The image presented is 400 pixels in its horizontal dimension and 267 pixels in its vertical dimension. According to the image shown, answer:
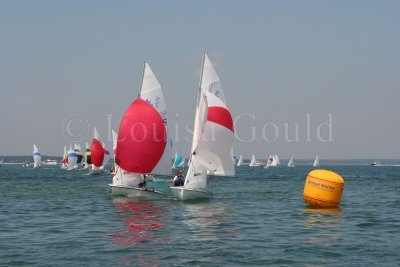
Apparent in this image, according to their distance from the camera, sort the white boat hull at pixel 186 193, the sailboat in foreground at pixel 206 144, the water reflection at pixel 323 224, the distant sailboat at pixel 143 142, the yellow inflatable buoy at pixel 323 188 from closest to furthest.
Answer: the water reflection at pixel 323 224 → the yellow inflatable buoy at pixel 323 188 → the white boat hull at pixel 186 193 → the sailboat in foreground at pixel 206 144 → the distant sailboat at pixel 143 142

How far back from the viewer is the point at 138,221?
2748 centimetres

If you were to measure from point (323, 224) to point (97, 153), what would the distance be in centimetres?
7216

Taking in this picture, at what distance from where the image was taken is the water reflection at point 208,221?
23344mm

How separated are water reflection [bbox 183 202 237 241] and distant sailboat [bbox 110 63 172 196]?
5.92 metres

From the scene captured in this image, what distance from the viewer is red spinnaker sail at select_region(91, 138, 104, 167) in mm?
93125

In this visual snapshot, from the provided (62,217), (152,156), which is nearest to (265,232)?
(62,217)

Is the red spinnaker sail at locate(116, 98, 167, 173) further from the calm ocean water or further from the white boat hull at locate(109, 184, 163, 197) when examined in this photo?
the calm ocean water

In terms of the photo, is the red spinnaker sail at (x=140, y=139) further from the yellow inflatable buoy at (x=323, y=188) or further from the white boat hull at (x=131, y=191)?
the yellow inflatable buoy at (x=323, y=188)

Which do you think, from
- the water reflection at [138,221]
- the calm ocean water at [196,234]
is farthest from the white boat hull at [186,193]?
the water reflection at [138,221]

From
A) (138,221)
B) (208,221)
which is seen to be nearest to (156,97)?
(138,221)

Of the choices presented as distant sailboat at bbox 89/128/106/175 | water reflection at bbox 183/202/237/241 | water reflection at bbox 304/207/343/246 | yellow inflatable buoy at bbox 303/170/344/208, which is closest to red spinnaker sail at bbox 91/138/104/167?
distant sailboat at bbox 89/128/106/175

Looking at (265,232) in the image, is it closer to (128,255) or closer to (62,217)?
(128,255)

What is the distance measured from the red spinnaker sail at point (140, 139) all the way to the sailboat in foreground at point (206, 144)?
4035 millimetres

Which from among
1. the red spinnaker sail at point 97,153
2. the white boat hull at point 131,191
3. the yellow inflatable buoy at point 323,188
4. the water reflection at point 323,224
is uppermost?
the red spinnaker sail at point 97,153
